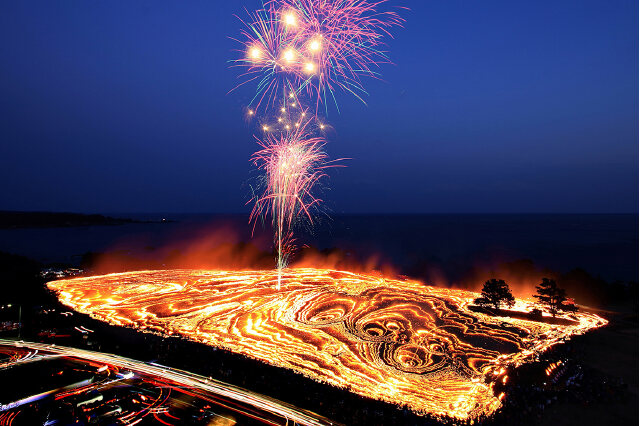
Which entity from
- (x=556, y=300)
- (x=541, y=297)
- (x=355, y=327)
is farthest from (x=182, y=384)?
(x=556, y=300)

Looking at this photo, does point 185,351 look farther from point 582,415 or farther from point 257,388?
point 582,415

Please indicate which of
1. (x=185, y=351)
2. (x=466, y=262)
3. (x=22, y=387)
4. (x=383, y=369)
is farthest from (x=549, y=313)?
(x=466, y=262)

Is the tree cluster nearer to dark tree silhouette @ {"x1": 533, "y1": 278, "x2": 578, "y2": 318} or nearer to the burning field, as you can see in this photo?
dark tree silhouette @ {"x1": 533, "y1": 278, "x2": 578, "y2": 318}

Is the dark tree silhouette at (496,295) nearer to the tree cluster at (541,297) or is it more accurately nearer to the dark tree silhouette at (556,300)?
the tree cluster at (541,297)

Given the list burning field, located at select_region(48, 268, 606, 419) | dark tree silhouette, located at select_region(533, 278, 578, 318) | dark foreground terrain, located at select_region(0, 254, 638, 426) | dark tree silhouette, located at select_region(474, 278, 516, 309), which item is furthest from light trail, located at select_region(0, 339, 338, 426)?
dark tree silhouette, located at select_region(533, 278, 578, 318)

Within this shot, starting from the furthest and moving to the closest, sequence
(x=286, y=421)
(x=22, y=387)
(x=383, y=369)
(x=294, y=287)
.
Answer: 1. (x=294, y=287)
2. (x=383, y=369)
3. (x=22, y=387)
4. (x=286, y=421)

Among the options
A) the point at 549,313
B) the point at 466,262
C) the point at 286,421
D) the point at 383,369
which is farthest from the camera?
the point at 466,262

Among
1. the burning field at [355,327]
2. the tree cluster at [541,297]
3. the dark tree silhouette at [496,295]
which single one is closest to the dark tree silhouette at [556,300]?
the tree cluster at [541,297]

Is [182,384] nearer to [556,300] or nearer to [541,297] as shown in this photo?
[541,297]
